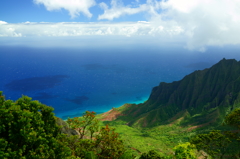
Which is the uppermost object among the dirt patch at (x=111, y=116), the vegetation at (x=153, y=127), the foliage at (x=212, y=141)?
the dirt patch at (x=111, y=116)

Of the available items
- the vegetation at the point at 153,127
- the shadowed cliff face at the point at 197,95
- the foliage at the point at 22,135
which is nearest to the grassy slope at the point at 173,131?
the vegetation at the point at 153,127

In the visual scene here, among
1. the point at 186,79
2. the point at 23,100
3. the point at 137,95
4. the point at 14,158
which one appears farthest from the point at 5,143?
the point at 137,95

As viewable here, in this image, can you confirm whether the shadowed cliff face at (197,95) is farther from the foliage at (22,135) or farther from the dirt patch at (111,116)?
the foliage at (22,135)

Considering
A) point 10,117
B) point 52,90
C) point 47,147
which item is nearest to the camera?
point 10,117

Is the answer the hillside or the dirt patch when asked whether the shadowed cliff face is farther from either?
the dirt patch

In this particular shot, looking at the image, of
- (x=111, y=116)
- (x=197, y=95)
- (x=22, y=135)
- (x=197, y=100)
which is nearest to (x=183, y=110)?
(x=197, y=100)

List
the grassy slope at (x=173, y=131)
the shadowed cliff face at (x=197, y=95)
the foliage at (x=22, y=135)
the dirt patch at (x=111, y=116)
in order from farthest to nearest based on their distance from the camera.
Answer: the dirt patch at (x=111, y=116) → the shadowed cliff face at (x=197, y=95) → the grassy slope at (x=173, y=131) → the foliage at (x=22, y=135)

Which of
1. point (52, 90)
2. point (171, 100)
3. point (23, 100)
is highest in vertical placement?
point (52, 90)

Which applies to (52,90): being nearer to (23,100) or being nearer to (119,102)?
(119,102)
